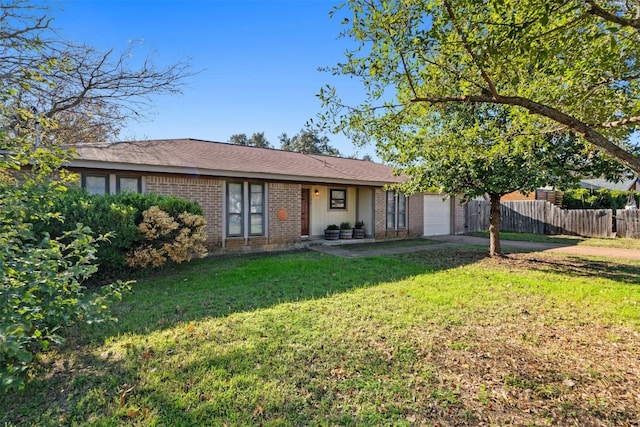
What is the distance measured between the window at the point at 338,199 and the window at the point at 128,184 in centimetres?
756

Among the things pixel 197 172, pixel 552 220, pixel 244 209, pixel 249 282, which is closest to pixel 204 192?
pixel 197 172

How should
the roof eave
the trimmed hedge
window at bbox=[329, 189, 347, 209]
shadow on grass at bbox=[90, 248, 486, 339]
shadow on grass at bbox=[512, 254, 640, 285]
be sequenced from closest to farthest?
shadow on grass at bbox=[90, 248, 486, 339], the trimmed hedge, shadow on grass at bbox=[512, 254, 640, 285], the roof eave, window at bbox=[329, 189, 347, 209]

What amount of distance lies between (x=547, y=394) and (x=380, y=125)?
3620 millimetres

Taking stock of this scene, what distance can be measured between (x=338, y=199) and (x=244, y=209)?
4.99m

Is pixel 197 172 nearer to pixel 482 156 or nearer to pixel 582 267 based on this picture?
pixel 482 156

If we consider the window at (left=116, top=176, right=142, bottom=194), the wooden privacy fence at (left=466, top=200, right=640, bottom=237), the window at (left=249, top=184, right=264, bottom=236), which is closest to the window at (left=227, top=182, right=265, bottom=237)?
the window at (left=249, top=184, right=264, bottom=236)

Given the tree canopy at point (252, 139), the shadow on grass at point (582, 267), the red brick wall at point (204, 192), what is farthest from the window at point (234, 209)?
the tree canopy at point (252, 139)

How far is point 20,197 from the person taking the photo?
323 centimetres

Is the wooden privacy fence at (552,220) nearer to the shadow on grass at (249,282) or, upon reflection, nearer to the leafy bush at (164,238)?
the shadow on grass at (249,282)

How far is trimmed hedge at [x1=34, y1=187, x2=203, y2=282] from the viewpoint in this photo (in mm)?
6355

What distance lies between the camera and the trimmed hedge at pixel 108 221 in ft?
20.9

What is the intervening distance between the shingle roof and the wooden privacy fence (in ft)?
26.0

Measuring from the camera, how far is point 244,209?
11.0 meters

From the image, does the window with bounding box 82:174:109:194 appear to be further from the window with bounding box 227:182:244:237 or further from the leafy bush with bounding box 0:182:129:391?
the leafy bush with bounding box 0:182:129:391
